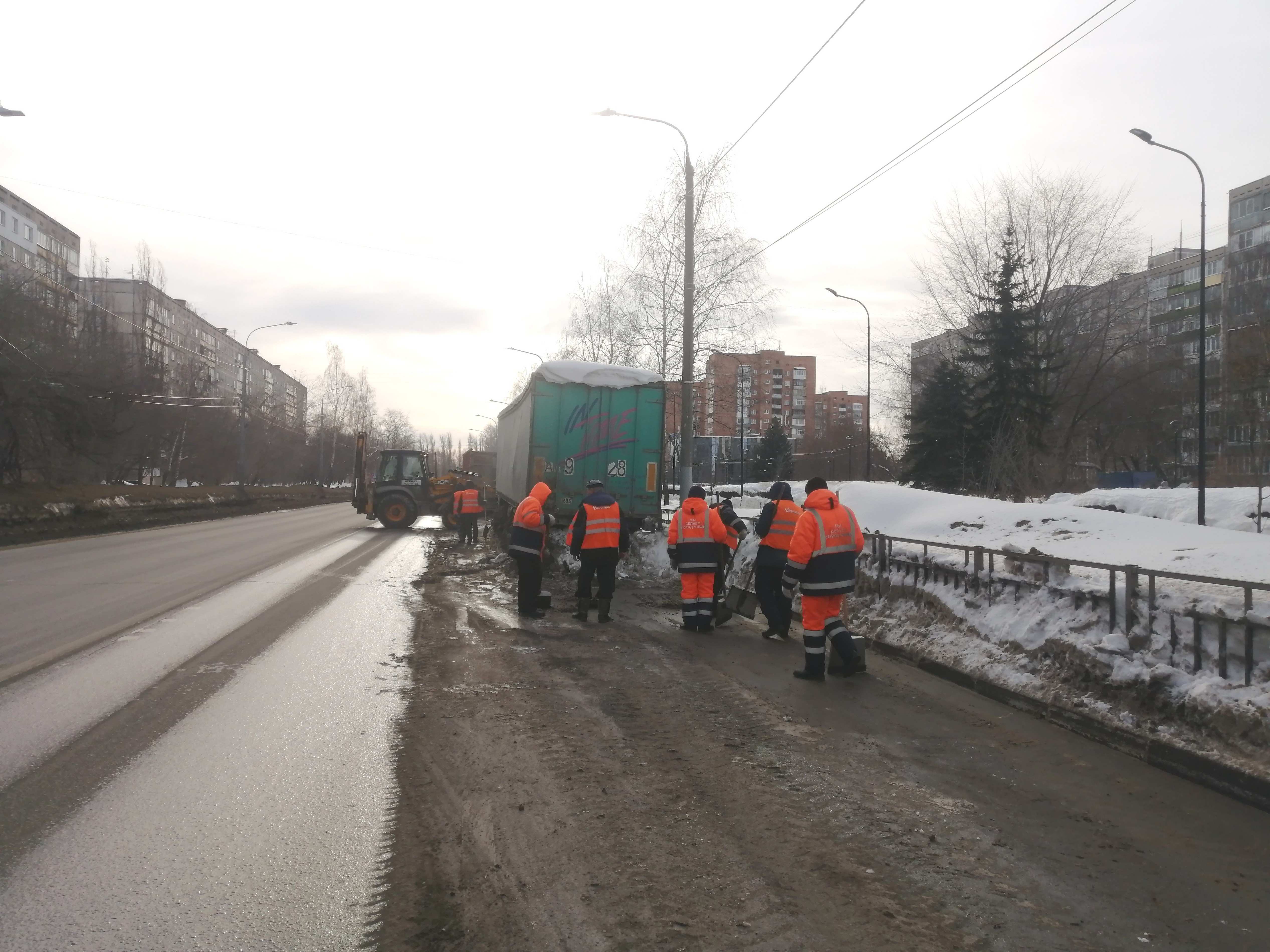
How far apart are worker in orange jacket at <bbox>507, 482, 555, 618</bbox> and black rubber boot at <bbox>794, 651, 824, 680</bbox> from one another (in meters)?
4.34

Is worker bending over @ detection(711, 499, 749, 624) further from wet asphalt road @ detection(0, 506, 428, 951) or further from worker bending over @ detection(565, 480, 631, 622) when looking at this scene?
wet asphalt road @ detection(0, 506, 428, 951)

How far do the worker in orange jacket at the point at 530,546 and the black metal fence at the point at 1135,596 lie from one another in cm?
449

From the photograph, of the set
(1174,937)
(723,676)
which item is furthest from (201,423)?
(1174,937)

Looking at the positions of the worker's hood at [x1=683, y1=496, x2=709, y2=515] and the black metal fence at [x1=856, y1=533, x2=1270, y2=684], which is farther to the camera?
the worker's hood at [x1=683, y1=496, x2=709, y2=515]

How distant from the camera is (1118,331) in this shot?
41594 millimetres

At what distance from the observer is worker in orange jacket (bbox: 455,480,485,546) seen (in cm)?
2386

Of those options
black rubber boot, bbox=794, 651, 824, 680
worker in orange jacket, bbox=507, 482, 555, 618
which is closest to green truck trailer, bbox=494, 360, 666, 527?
worker in orange jacket, bbox=507, 482, 555, 618

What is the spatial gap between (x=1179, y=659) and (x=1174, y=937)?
337 cm

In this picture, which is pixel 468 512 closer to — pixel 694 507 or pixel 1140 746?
pixel 694 507

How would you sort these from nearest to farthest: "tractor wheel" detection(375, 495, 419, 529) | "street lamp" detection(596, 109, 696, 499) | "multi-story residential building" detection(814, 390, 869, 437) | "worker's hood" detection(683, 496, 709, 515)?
"worker's hood" detection(683, 496, 709, 515) → "street lamp" detection(596, 109, 696, 499) → "tractor wheel" detection(375, 495, 419, 529) → "multi-story residential building" detection(814, 390, 869, 437)

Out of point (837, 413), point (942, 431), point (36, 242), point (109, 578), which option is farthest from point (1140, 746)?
point (837, 413)

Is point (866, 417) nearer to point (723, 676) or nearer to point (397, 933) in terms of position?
point (723, 676)

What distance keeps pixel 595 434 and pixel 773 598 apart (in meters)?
6.18

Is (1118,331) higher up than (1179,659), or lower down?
higher up
